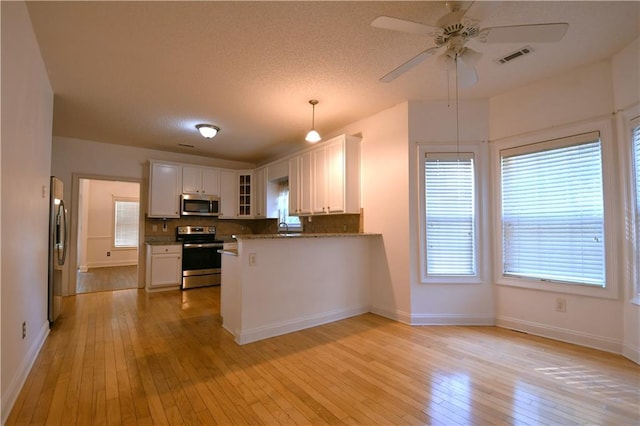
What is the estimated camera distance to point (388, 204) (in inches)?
148

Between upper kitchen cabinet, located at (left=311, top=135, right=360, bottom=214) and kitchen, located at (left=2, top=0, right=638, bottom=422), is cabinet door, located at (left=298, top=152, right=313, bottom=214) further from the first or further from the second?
kitchen, located at (left=2, top=0, right=638, bottom=422)

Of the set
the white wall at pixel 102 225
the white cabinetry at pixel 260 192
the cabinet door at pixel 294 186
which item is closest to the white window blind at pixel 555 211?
the cabinet door at pixel 294 186

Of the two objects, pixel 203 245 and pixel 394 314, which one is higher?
pixel 203 245

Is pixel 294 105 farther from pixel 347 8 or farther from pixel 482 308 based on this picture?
pixel 482 308

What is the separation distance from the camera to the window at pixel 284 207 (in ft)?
19.0

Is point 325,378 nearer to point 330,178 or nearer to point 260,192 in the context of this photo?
point 330,178

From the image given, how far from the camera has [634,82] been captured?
249 centimetres

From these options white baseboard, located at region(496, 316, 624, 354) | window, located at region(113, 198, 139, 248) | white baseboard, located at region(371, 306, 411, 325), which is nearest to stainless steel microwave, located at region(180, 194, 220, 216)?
white baseboard, located at region(371, 306, 411, 325)

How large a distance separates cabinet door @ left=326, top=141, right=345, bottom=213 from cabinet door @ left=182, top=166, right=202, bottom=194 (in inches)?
116

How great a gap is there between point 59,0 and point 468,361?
13.0ft

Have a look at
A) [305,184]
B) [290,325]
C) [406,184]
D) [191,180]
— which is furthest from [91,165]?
[406,184]

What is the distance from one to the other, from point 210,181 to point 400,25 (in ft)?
16.6

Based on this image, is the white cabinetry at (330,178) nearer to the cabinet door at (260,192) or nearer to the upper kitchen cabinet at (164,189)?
the cabinet door at (260,192)

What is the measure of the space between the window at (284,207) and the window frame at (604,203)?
133 inches
